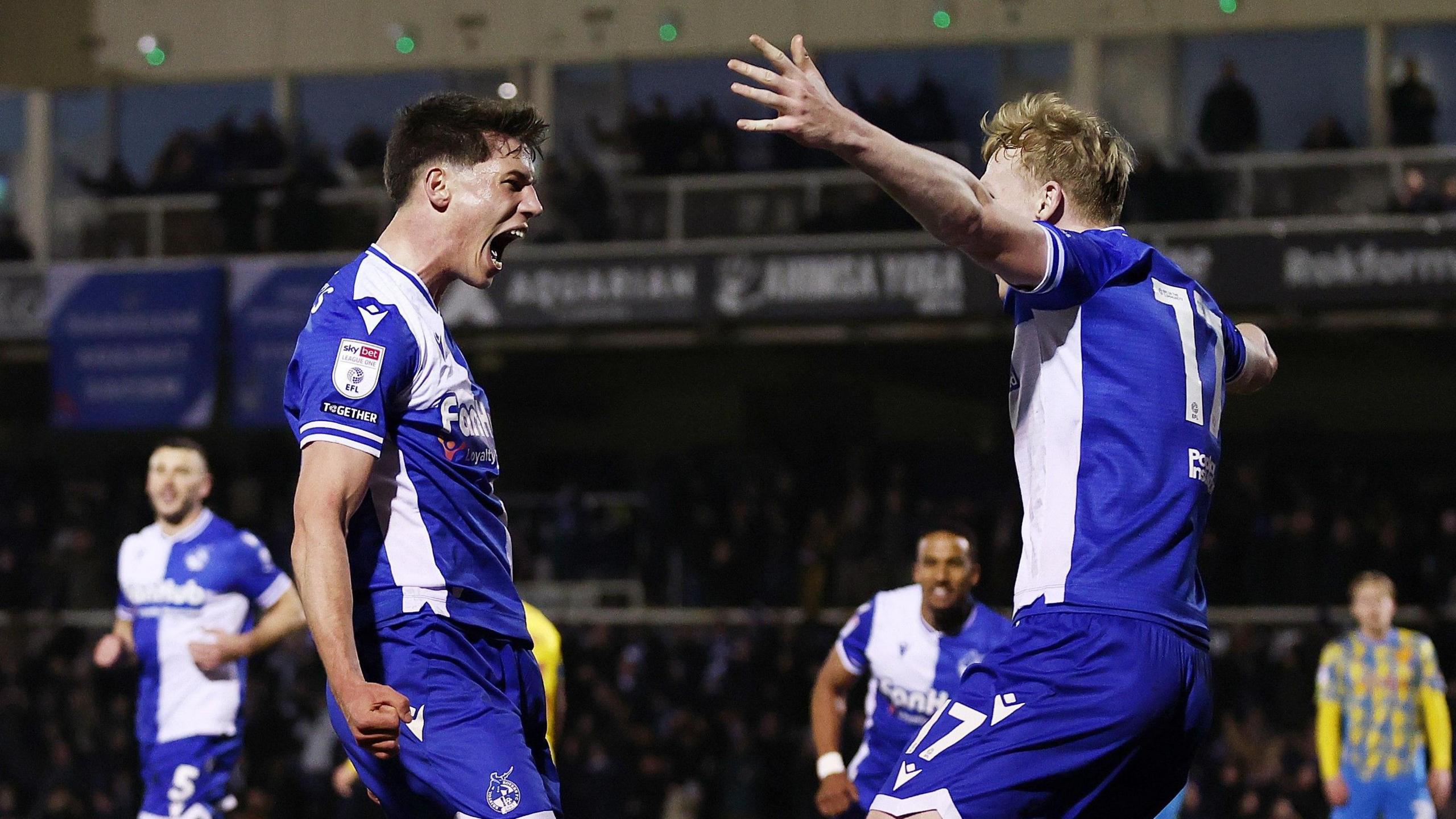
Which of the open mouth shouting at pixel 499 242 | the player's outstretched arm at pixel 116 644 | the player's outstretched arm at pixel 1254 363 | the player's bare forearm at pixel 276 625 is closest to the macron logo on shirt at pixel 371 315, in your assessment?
the open mouth shouting at pixel 499 242

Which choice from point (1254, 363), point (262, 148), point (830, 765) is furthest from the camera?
point (262, 148)

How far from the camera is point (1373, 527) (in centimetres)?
1506

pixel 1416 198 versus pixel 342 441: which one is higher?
pixel 1416 198

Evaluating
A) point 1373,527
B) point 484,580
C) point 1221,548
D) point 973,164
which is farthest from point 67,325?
point 484,580

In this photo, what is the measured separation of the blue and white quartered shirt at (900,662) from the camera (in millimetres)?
6605

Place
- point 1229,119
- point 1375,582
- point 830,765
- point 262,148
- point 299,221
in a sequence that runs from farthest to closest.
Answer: point 262,148 < point 299,221 < point 1229,119 < point 1375,582 < point 830,765

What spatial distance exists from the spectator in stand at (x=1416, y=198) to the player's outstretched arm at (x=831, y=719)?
33.1 feet

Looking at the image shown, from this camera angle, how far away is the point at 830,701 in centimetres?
688

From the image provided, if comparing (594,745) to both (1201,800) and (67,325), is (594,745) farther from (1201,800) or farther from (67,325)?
(67,325)

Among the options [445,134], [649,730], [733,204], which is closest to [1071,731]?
[445,134]

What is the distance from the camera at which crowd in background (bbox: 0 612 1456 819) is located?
1291 cm

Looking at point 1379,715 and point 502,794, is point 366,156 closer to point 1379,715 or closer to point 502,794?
point 1379,715

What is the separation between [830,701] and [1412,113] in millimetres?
12443

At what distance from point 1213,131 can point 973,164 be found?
2.41 m
